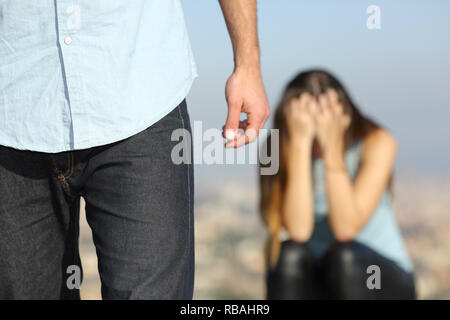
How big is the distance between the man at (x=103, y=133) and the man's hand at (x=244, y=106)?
105 millimetres

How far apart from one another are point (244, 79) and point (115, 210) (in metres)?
0.34

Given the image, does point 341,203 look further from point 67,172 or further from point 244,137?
point 67,172

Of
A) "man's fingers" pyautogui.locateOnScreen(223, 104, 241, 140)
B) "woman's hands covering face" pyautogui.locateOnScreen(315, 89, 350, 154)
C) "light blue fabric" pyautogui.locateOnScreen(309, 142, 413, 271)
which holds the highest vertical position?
"man's fingers" pyautogui.locateOnScreen(223, 104, 241, 140)

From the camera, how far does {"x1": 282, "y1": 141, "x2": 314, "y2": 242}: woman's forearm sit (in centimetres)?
237

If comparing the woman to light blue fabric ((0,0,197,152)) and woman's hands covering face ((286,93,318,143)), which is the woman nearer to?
woman's hands covering face ((286,93,318,143))

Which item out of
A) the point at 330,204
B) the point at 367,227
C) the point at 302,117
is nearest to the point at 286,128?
the point at 302,117

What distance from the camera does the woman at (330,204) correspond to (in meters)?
2.12

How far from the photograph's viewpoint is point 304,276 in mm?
2201

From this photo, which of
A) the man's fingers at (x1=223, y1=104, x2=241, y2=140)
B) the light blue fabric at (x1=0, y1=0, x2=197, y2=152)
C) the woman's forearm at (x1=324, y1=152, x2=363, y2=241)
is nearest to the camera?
the light blue fabric at (x1=0, y1=0, x2=197, y2=152)

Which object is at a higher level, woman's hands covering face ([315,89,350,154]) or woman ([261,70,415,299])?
woman's hands covering face ([315,89,350,154])

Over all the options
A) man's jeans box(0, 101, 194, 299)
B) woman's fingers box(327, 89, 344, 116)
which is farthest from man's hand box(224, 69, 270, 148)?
woman's fingers box(327, 89, 344, 116)

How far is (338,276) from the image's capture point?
6.95ft

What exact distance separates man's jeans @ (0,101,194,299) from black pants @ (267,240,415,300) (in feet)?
3.73

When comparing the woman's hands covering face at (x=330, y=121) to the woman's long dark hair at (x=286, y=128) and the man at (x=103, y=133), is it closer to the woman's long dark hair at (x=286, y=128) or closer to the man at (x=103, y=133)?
the woman's long dark hair at (x=286, y=128)
